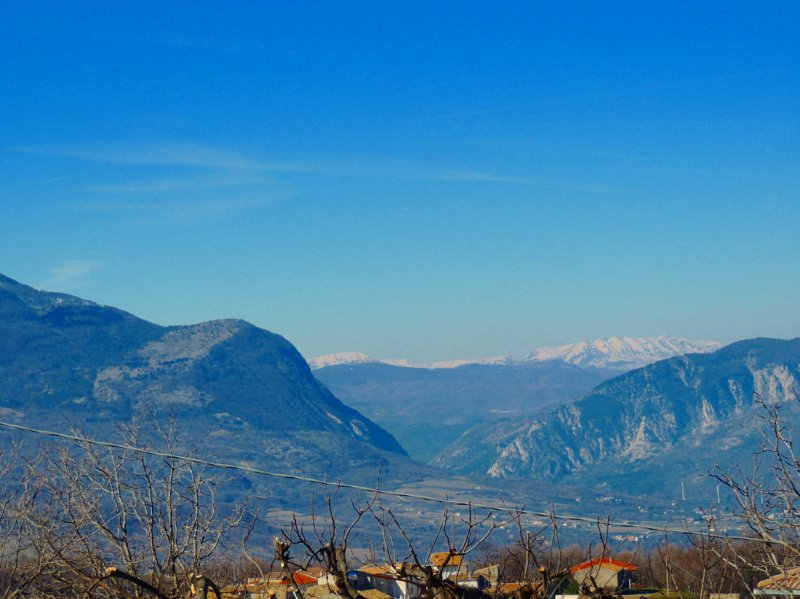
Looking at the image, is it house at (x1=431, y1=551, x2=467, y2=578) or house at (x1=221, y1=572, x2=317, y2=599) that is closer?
house at (x1=431, y1=551, x2=467, y2=578)

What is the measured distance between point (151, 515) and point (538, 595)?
9.40m

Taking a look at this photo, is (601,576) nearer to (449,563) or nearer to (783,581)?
(783,581)

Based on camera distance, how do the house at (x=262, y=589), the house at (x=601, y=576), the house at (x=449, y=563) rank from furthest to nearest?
the house at (x=262, y=589) → the house at (x=601, y=576) → the house at (x=449, y=563)

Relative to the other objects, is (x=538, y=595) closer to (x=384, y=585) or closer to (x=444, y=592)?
(x=444, y=592)

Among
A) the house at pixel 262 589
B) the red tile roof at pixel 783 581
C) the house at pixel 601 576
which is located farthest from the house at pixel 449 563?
the red tile roof at pixel 783 581

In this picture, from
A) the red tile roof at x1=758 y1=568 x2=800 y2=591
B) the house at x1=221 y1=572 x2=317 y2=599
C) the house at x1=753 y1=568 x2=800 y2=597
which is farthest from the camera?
the red tile roof at x1=758 y1=568 x2=800 y2=591

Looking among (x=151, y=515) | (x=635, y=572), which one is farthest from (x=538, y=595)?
(x=635, y=572)

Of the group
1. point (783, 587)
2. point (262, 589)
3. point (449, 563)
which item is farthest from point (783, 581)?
point (262, 589)

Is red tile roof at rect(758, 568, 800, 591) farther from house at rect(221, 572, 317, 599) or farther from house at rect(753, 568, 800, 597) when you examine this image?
house at rect(221, 572, 317, 599)

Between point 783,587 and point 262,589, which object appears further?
point 783,587

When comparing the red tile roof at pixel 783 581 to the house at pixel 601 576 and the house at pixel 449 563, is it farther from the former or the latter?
the house at pixel 449 563

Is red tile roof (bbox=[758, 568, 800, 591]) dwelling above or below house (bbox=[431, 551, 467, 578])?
below

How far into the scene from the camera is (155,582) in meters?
16.5

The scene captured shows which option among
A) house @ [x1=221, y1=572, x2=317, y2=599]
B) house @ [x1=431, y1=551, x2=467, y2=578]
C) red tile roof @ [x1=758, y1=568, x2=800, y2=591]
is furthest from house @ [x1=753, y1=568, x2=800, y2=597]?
house @ [x1=221, y1=572, x2=317, y2=599]
